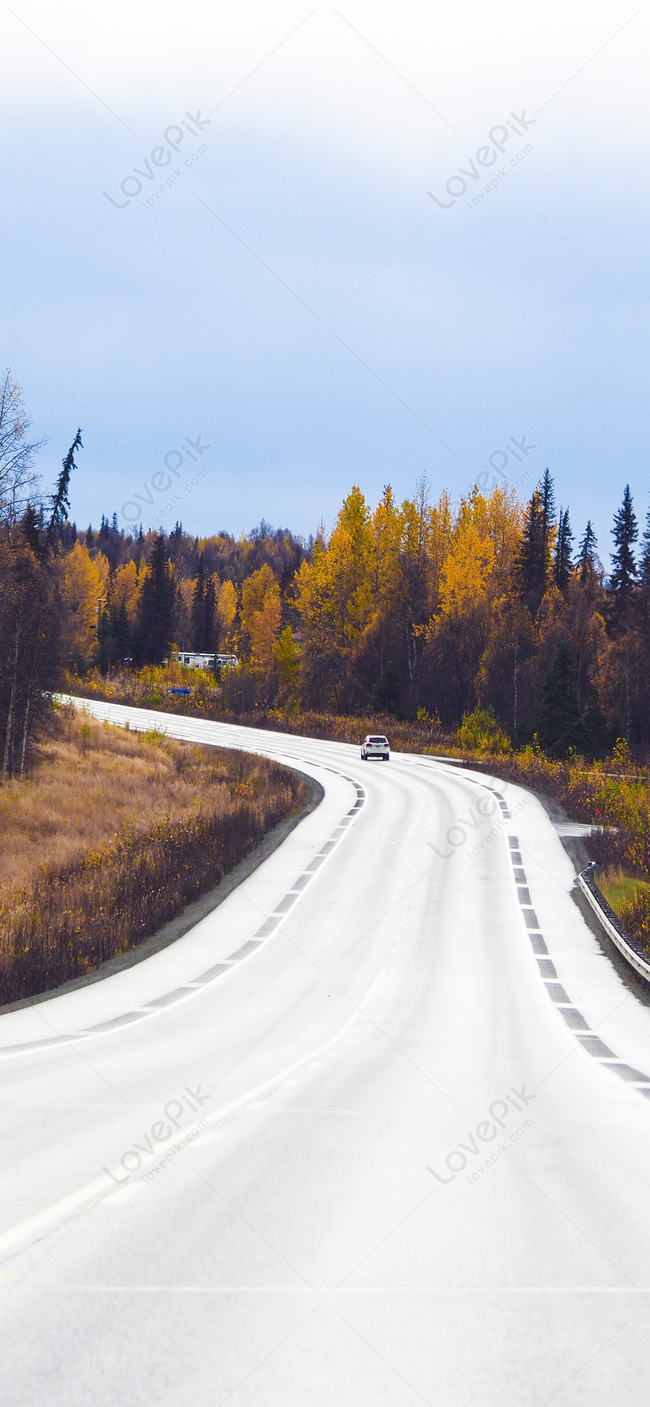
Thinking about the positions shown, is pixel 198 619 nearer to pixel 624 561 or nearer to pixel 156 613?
pixel 156 613

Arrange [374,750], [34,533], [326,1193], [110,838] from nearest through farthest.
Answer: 1. [326,1193]
2. [110,838]
3. [374,750]
4. [34,533]

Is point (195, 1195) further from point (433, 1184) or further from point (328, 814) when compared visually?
point (328, 814)

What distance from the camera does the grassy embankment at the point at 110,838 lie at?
49.5 feet

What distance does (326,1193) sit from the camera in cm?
543

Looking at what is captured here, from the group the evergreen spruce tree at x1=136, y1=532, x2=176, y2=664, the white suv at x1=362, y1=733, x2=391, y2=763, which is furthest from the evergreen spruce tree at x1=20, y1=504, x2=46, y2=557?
the evergreen spruce tree at x1=136, y1=532, x2=176, y2=664

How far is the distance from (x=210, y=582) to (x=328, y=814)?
379 feet

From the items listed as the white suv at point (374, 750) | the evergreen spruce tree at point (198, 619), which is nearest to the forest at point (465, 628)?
the white suv at point (374, 750)

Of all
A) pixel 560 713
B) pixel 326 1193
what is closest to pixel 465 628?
pixel 560 713

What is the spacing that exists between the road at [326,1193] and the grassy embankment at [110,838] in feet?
5.57

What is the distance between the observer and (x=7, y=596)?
3556 cm

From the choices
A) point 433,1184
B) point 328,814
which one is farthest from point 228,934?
point 328,814

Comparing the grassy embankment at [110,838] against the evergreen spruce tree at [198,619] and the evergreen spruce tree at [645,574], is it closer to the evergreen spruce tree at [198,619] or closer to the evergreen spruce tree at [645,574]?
the evergreen spruce tree at [645,574]

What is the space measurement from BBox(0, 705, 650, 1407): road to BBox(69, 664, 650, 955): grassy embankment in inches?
269

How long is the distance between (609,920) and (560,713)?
39700mm
